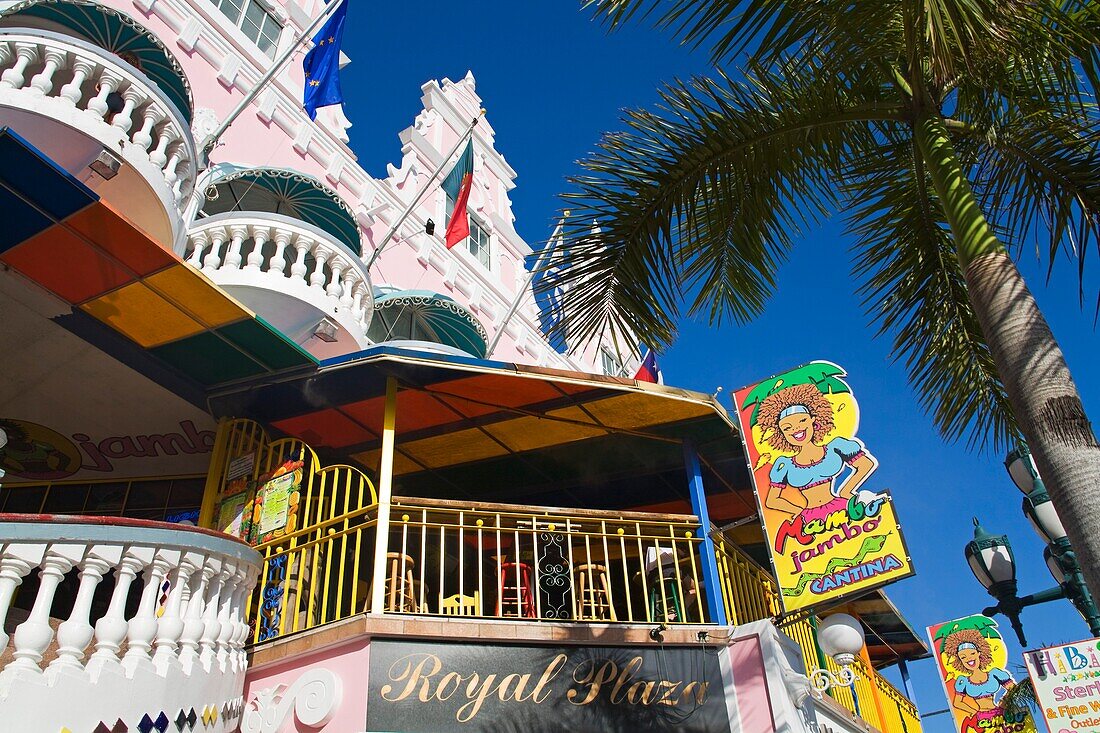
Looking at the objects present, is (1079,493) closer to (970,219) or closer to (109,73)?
(970,219)

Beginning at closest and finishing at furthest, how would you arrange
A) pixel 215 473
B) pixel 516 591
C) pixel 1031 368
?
pixel 1031 368 < pixel 516 591 < pixel 215 473

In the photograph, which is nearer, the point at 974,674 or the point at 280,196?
the point at 974,674

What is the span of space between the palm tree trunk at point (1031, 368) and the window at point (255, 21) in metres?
14.2

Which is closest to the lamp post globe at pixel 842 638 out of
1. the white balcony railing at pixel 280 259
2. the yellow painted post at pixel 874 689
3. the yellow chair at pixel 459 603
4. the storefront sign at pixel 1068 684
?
the storefront sign at pixel 1068 684

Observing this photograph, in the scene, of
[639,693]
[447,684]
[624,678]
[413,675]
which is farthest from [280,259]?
[639,693]

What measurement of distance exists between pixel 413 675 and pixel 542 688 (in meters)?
0.97

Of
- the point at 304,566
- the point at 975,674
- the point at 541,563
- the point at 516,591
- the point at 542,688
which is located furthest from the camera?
the point at 975,674

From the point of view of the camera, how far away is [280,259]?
1000 cm

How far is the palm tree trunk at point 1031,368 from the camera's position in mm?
3768

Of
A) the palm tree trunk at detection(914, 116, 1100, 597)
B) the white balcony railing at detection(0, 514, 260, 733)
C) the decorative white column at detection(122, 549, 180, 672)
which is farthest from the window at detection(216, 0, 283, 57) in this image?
the palm tree trunk at detection(914, 116, 1100, 597)

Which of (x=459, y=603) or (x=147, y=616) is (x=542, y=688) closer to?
(x=459, y=603)

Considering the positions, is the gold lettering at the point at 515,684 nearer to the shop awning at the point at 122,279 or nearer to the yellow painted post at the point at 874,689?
the shop awning at the point at 122,279

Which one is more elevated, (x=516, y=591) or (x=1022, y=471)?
(x=1022, y=471)

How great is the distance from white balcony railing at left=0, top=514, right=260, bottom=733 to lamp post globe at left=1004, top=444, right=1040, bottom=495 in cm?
661
